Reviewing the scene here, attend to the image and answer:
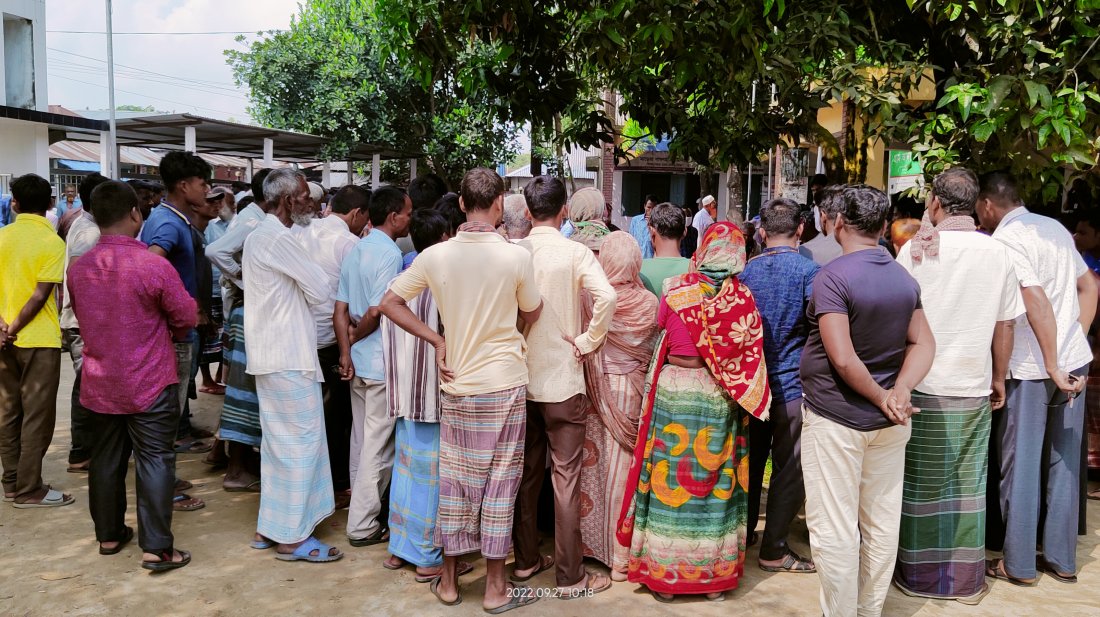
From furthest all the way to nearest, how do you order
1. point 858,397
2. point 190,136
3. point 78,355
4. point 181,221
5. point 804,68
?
point 190,136 < point 78,355 < point 804,68 < point 181,221 < point 858,397

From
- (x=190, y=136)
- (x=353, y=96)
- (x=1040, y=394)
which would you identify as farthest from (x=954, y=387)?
(x=353, y=96)

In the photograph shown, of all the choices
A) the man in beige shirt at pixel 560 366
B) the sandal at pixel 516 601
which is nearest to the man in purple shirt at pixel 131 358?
the sandal at pixel 516 601

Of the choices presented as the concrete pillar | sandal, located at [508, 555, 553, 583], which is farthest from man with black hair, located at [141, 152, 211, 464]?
the concrete pillar

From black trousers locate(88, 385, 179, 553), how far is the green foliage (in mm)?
17598

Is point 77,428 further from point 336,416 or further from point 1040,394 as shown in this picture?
point 1040,394

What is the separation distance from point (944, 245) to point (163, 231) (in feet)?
13.8

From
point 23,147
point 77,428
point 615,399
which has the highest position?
point 23,147

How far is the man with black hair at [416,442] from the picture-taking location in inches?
156

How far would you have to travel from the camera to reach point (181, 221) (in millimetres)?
4914

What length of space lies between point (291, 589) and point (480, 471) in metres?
1.10

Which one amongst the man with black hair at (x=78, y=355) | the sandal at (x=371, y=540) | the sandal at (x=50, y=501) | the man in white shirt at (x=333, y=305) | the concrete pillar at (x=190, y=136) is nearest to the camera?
the sandal at (x=371, y=540)

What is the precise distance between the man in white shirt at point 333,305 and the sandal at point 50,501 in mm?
1592

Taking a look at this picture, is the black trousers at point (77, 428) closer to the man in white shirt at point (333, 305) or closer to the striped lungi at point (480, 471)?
the man in white shirt at point (333, 305)

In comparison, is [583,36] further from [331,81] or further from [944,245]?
[331,81]
